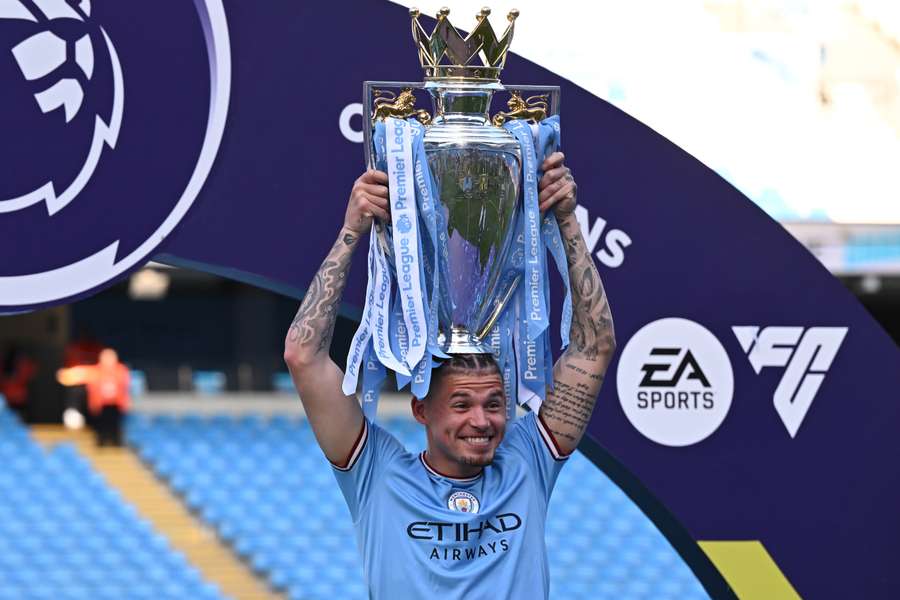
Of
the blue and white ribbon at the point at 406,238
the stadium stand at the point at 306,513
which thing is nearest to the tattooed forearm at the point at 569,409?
the blue and white ribbon at the point at 406,238

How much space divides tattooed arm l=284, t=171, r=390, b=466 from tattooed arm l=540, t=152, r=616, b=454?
35 cm

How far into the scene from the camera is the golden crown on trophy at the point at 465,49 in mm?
2785

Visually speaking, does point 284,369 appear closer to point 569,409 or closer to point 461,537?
point 569,409

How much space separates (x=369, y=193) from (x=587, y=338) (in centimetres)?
53

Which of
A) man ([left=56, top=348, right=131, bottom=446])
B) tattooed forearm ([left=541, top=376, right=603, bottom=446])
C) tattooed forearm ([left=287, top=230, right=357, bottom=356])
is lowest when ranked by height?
man ([left=56, top=348, right=131, bottom=446])

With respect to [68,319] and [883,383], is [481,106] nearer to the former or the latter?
[883,383]

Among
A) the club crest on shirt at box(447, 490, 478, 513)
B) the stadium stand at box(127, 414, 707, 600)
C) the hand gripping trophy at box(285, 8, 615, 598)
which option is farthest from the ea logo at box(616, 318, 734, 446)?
A: the stadium stand at box(127, 414, 707, 600)

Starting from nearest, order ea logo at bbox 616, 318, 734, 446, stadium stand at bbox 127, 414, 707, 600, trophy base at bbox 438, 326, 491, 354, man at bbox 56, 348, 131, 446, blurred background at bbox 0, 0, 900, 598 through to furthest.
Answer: trophy base at bbox 438, 326, 491, 354 → ea logo at bbox 616, 318, 734, 446 → blurred background at bbox 0, 0, 900, 598 → stadium stand at bbox 127, 414, 707, 600 → man at bbox 56, 348, 131, 446

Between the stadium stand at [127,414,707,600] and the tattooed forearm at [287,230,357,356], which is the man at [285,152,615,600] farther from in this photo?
the stadium stand at [127,414,707,600]

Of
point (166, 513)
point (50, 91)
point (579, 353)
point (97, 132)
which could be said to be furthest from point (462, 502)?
point (166, 513)

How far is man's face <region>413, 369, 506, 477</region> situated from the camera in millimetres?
2619

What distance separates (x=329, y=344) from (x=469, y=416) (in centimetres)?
30

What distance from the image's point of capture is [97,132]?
3.35 meters

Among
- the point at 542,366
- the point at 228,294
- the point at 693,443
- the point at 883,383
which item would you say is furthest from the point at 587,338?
the point at 228,294
